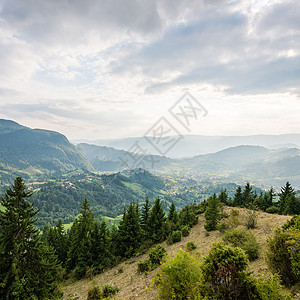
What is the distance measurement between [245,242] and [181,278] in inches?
322

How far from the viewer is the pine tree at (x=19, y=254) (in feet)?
43.1

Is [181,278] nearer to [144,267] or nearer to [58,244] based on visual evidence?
[144,267]

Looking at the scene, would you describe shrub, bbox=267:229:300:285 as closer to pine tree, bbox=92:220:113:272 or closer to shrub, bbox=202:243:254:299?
shrub, bbox=202:243:254:299

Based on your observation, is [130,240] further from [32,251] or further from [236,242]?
[236,242]

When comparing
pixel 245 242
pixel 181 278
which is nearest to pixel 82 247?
pixel 181 278

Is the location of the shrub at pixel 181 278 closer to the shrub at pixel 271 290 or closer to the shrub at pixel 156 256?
the shrub at pixel 271 290

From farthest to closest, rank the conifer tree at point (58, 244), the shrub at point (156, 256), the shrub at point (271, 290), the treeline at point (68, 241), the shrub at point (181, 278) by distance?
the conifer tree at point (58, 244) → the shrub at point (156, 256) → the treeline at point (68, 241) → the shrub at point (181, 278) → the shrub at point (271, 290)

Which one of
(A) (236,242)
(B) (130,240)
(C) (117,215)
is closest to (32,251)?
(B) (130,240)

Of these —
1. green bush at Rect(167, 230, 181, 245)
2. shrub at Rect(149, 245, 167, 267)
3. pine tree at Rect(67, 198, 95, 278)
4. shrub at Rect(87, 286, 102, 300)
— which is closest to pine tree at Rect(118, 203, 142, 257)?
pine tree at Rect(67, 198, 95, 278)

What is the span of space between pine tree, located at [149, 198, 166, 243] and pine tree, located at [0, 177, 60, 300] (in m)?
18.1

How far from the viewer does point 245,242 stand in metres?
14.1

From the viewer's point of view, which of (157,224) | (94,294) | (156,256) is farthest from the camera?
(157,224)

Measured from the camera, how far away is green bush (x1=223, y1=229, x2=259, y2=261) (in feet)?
44.5

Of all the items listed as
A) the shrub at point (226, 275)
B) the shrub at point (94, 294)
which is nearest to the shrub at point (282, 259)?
the shrub at point (226, 275)
